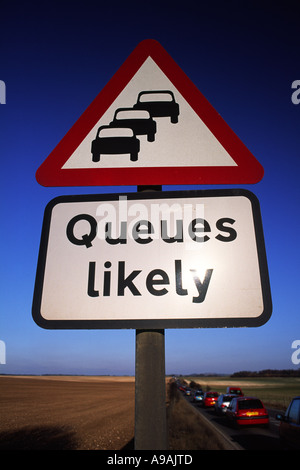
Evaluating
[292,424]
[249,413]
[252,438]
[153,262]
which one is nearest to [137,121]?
[153,262]

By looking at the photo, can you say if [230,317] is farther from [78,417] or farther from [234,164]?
[78,417]

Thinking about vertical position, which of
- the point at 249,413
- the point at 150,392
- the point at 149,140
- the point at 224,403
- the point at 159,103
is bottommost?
the point at 224,403

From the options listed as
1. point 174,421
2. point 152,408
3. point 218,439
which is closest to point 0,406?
point 174,421

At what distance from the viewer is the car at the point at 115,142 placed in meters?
1.26

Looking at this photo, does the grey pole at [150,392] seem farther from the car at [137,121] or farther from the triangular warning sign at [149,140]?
the car at [137,121]

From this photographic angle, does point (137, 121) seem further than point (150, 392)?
Yes

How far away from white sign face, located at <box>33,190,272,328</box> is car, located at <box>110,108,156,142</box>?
1.05ft

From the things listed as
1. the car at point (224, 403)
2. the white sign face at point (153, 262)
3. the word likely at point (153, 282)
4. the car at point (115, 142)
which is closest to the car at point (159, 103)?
the car at point (115, 142)

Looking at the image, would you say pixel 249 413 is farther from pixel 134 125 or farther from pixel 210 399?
pixel 134 125

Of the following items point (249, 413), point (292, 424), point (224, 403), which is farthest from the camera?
point (224, 403)

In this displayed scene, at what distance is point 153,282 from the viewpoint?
1.02 metres

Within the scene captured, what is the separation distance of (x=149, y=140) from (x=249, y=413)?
17748 millimetres

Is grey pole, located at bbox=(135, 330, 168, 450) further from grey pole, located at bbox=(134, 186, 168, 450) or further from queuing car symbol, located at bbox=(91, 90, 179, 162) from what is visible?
queuing car symbol, located at bbox=(91, 90, 179, 162)

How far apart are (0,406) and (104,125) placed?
42.9 metres
